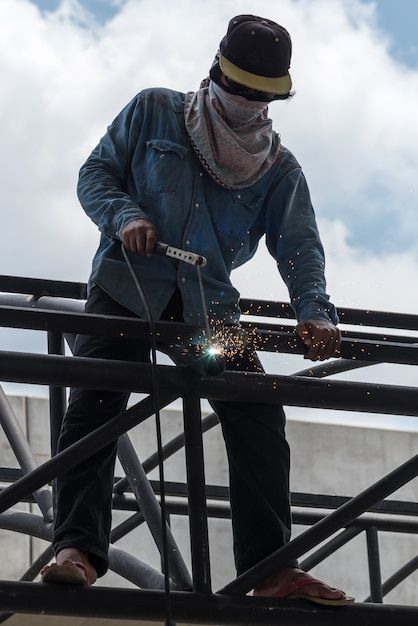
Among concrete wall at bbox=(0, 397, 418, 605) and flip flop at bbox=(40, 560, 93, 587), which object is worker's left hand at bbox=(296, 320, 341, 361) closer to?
flip flop at bbox=(40, 560, 93, 587)

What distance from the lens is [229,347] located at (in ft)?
12.1

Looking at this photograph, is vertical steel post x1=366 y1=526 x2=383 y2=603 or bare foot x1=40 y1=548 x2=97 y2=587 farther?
vertical steel post x1=366 y1=526 x2=383 y2=603

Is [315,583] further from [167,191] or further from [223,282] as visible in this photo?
[167,191]

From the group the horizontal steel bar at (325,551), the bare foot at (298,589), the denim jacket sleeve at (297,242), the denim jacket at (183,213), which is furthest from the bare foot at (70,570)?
the horizontal steel bar at (325,551)

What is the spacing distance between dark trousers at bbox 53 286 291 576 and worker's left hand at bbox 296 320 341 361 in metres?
0.17

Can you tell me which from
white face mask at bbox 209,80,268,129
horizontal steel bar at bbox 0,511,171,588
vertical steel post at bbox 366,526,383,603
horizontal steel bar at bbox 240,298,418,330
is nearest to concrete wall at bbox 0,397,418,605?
vertical steel post at bbox 366,526,383,603

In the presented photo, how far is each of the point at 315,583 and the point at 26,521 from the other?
5.20 feet

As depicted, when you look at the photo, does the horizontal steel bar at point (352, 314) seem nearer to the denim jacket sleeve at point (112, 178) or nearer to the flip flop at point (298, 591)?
the denim jacket sleeve at point (112, 178)

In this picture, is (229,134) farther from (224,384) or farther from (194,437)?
(194,437)

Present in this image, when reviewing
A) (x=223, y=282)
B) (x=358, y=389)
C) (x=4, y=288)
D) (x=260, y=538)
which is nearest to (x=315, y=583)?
(x=260, y=538)

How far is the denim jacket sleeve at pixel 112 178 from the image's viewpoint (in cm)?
360

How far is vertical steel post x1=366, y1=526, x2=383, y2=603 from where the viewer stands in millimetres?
5363

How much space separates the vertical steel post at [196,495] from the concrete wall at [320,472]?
6672 mm

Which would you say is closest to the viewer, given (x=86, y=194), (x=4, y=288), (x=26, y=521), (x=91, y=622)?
(x=86, y=194)
